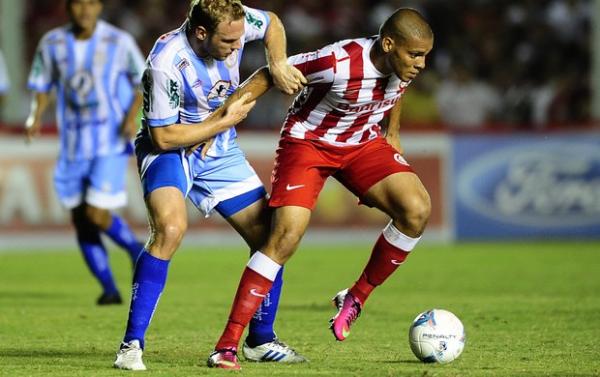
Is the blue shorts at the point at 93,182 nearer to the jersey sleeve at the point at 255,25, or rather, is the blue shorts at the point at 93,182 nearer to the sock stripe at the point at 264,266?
the jersey sleeve at the point at 255,25

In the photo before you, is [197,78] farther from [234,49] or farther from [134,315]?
[134,315]

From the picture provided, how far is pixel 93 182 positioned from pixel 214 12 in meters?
4.42

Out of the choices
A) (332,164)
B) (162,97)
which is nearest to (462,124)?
(332,164)

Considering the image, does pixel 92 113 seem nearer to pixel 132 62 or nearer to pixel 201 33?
pixel 132 62

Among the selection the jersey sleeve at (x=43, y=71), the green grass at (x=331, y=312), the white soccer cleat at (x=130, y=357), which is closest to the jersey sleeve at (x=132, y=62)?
the jersey sleeve at (x=43, y=71)

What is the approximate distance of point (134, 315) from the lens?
6359mm

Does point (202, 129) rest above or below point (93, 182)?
above

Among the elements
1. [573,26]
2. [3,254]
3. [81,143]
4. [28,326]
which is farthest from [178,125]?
[573,26]

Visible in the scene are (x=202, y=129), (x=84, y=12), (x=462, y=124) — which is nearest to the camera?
(x=202, y=129)

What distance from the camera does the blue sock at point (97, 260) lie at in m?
10.1

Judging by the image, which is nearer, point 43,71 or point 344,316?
point 344,316

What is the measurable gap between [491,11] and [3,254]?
27.4ft

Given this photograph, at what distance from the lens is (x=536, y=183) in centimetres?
1588

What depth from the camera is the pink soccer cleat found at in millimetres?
6855
